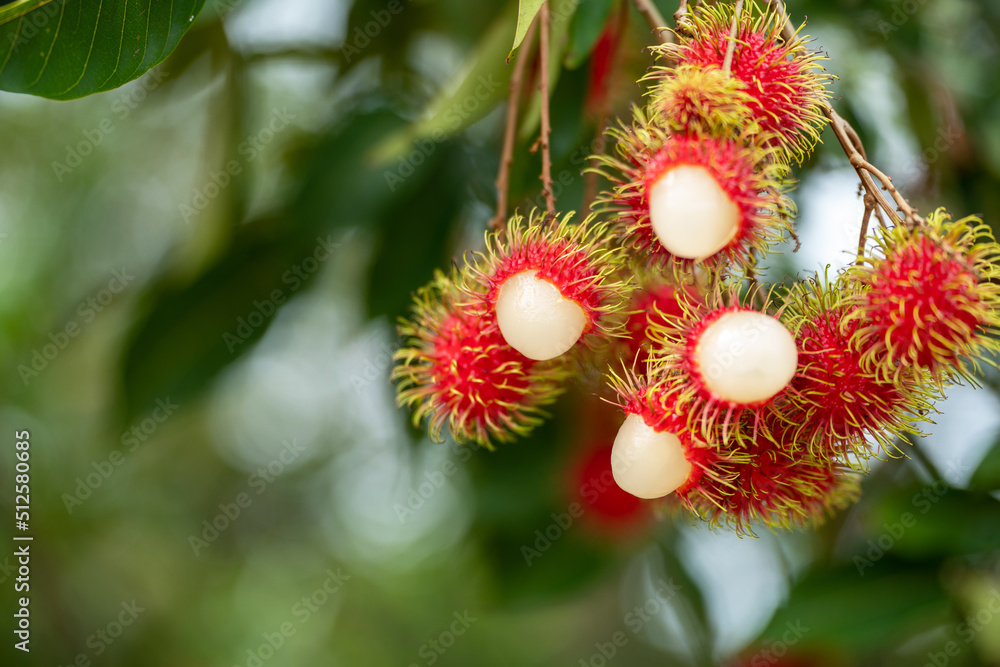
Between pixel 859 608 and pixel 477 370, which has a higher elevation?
pixel 477 370

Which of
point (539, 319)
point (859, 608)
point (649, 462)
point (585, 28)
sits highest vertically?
point (585, 28)

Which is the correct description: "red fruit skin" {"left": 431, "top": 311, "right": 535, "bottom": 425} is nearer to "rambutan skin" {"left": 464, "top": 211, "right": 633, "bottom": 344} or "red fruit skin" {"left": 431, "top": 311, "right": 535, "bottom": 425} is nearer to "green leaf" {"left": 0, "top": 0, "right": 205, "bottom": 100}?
"rambutan skin" {"left": 464, "top": 211, "right": 633, "bottom": 344}

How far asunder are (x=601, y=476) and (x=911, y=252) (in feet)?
2.49

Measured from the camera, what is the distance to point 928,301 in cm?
61

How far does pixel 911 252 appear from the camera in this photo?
623 millimetres

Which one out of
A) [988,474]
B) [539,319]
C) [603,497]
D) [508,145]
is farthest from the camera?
[603,497]

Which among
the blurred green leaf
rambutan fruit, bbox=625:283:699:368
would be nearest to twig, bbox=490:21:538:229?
rambutan fruit, bbox=625:283:699:368

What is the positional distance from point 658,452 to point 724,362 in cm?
10

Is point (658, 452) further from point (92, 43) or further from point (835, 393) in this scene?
point (92, 43)

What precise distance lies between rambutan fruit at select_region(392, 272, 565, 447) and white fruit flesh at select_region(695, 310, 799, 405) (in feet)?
0.72

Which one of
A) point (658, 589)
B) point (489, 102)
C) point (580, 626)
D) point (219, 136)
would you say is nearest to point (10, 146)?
point (219, 136)

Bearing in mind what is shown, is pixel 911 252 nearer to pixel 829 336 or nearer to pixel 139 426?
pixel 829 336

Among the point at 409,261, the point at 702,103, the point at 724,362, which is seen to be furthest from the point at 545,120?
the point at 409,261

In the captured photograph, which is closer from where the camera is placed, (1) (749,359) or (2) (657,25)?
(1) (749,359)
